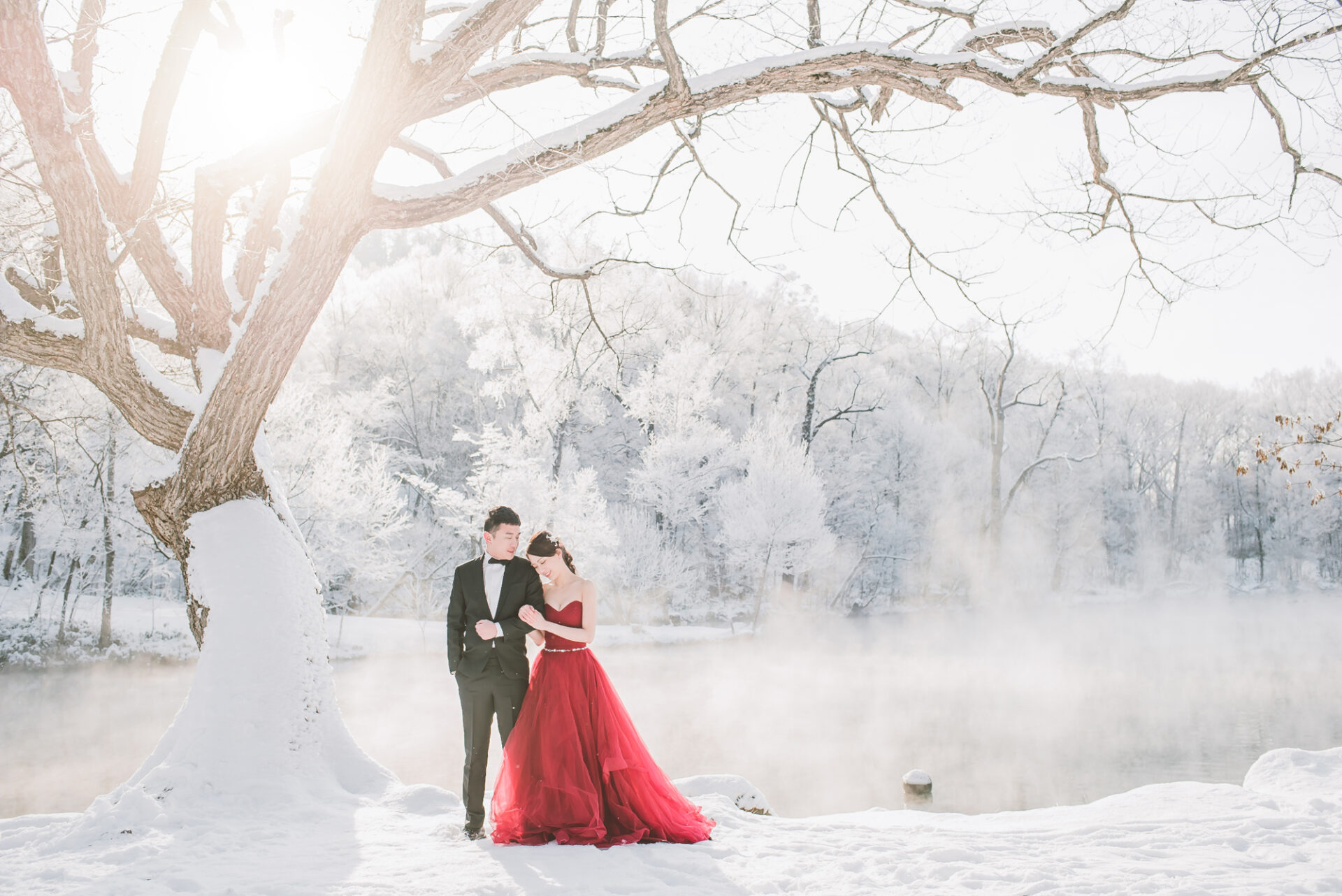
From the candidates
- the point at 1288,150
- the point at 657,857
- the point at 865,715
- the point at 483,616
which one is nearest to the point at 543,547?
the point at 483,616

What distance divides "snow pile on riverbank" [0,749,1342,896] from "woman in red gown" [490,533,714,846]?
108 mm

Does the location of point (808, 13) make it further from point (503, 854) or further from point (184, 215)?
point (503, 854)

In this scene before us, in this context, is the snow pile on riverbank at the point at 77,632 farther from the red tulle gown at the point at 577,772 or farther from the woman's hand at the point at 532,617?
the woman's hand at the point at 532,617

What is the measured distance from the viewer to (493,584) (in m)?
3.93

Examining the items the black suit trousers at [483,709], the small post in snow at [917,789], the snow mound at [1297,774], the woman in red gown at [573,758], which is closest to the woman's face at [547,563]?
the woman in red gown at [573,758]

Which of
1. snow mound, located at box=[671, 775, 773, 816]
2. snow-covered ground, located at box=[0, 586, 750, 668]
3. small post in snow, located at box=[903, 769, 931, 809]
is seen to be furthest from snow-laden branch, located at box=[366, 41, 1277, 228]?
snow-covered ground, located at box=[0, 586, 750, 668]

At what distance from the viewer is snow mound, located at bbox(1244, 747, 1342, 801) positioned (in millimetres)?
5551

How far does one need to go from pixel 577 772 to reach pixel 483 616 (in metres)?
0.89

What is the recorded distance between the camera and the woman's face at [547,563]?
13.2 feet

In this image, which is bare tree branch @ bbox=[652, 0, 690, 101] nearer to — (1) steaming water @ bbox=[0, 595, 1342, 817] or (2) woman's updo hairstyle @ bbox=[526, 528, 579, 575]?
Answer: (2) woman's updo hairstyle @ bbox=[526, 528, 579, 575]

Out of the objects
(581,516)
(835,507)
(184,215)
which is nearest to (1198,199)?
(184,215)

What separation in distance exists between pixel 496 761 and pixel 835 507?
21134 millimetres

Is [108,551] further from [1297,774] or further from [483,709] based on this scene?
[1297,774]

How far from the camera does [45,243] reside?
532 cm
